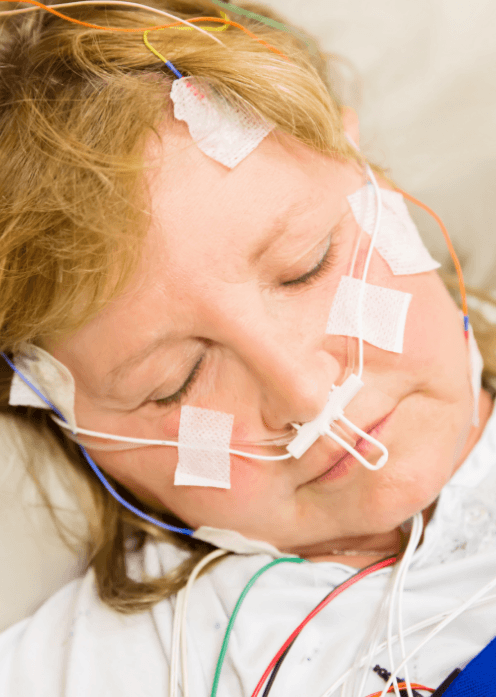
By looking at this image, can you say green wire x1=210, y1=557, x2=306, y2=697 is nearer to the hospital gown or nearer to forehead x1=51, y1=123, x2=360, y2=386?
the hospital gown

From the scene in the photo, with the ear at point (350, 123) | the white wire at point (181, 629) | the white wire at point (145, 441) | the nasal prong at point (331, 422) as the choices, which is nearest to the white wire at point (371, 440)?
the nasal prong at point (331, 422)

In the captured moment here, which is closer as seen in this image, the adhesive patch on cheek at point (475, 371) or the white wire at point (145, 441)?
the white wire at point (145, 441)

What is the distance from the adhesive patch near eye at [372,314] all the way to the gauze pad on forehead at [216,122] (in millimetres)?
293

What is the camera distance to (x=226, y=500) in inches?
46.3

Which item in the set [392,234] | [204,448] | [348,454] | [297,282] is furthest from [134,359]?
[392,234]

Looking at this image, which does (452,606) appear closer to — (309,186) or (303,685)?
(303,685)

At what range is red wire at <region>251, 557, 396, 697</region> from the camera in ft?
3.79

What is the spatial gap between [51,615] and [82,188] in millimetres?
924

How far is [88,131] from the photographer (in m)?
1.07

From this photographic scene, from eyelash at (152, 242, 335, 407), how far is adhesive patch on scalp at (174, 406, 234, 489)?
0.09ft

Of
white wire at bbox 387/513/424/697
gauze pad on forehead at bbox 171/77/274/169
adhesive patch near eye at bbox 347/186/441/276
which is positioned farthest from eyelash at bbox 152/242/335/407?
white wire at bbox 387/513/424/697

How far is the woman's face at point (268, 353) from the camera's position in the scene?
1032 mm

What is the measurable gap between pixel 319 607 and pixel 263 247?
699 mm

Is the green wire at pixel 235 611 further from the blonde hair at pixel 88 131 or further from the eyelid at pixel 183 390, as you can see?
the blonde hair at pixel 88 131
